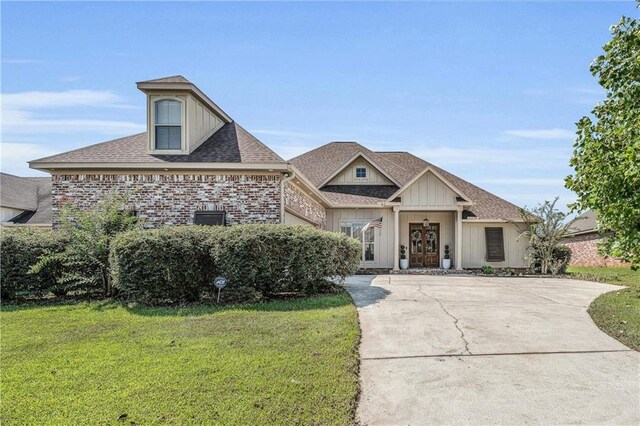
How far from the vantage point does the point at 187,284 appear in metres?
9.08

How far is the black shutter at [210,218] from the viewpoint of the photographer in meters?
12.2

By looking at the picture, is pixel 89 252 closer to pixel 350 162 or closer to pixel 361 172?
pixel 350 162

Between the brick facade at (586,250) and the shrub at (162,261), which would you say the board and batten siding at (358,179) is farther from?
the brick facade at (586,250)

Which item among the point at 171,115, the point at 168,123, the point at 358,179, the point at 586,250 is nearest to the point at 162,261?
the point at 168,123

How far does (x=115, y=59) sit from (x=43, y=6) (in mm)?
2346

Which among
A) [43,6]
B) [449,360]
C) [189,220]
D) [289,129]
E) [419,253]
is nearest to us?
[449,360]

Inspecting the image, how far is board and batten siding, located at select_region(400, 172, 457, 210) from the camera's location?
56.9ft

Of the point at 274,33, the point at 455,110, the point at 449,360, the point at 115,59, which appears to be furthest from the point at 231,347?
the point at 455,110

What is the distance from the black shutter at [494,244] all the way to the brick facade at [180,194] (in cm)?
1073

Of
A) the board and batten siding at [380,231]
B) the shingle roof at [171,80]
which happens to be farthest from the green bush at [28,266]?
the board and batten siding at [380,231]

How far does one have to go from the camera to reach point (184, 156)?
1277 centimetres

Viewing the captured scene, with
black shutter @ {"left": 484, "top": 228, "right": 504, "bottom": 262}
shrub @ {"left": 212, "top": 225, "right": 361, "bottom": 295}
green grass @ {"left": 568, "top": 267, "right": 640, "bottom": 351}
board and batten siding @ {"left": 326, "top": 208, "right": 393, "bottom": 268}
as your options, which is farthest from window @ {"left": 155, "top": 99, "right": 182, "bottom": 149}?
black shutter @ {"left": 484, "top": 228, "right": 504, "bottom": 262}

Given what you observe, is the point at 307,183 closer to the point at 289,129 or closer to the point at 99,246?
the point at 289,129

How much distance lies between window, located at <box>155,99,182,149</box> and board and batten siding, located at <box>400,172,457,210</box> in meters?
9.08
